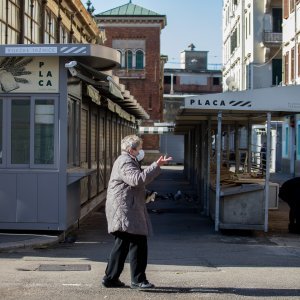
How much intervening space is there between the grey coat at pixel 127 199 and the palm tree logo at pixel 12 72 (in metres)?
4.46

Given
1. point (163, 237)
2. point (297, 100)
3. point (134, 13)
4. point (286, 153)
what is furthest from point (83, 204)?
point (134, 13)

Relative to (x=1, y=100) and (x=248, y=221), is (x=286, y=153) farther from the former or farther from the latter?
(x=1, y=100)

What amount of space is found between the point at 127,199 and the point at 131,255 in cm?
65

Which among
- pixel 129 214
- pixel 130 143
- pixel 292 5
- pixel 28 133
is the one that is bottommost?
pixel 129 214

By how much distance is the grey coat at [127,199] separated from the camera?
22.9 ft

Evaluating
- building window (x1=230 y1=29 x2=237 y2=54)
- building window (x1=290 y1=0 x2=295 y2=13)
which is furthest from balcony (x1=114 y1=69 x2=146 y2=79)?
building window (x1=290 y1=0 x2=295 y2=13)

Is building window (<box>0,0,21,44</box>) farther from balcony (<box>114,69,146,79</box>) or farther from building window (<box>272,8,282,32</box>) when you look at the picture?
balcony (<box>114,69,146,79</box>)

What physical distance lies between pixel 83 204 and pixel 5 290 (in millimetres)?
7403

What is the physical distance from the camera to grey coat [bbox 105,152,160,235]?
6.96 meters

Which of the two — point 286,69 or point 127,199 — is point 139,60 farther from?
point 127,199

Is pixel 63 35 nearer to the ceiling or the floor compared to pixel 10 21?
nearer to the ceiling

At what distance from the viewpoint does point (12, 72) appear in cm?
1095

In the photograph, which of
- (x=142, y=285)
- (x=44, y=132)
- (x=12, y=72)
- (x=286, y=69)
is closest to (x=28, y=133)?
(x=44, y=132)

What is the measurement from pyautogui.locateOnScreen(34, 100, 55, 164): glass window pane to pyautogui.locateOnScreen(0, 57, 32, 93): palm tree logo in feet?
1.60
